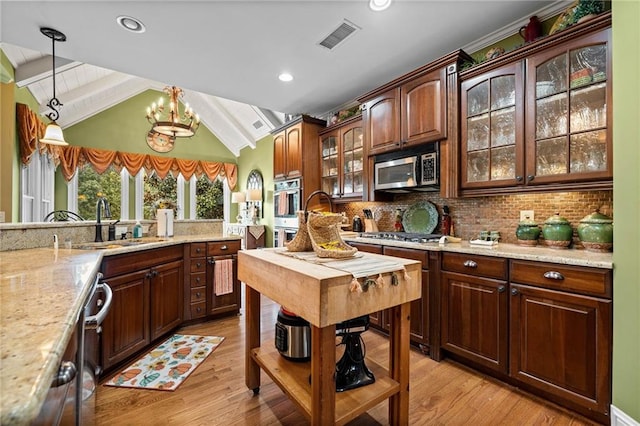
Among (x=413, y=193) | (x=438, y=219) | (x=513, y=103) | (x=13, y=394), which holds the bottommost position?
(x=13, y=394)

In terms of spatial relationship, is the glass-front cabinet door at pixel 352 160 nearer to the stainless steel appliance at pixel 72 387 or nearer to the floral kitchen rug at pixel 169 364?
the floral kitchen rug at pixel 169 364

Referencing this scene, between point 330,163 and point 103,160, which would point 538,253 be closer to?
point 330,163

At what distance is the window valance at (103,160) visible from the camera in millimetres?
3547

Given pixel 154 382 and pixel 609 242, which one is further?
pixel 154 382

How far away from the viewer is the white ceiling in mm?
2211

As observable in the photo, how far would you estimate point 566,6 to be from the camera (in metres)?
2.19

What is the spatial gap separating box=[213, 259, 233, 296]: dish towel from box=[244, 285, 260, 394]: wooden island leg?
134cm

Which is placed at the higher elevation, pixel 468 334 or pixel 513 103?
pixel 513 103

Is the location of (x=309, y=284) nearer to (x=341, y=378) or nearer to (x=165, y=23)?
(x=341, y=378)

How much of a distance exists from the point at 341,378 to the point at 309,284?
2.39ft

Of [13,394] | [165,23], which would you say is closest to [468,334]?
[13,394]

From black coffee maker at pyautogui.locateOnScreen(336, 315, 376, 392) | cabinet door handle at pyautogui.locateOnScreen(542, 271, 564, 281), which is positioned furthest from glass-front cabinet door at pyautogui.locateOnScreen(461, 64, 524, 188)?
black coffee maker at pyautogui.locateOnScreen(336, 315, 376, 392)

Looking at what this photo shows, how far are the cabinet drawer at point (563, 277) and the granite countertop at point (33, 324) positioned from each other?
229 centimetres

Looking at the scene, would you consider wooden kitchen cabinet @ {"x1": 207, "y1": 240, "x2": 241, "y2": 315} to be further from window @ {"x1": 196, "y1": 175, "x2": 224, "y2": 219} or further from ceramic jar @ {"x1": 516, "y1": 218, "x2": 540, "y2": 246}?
window @ {"x1": 196, "y1": 175, "x2": 224, "y2": 219}
